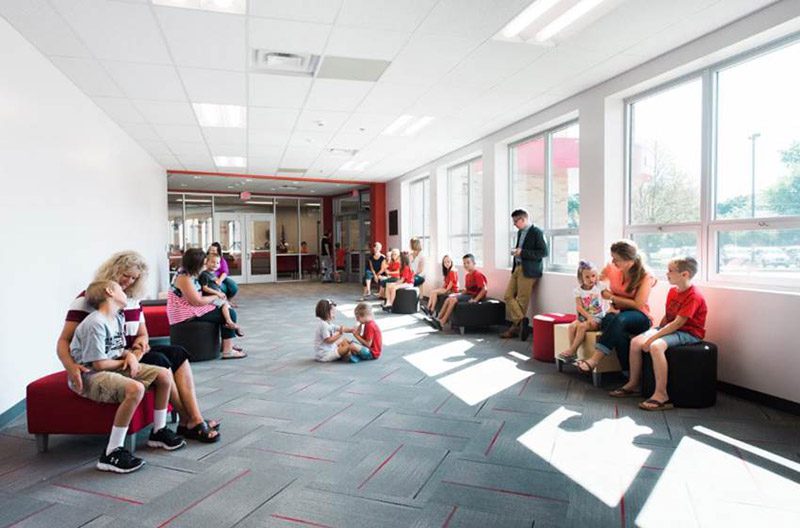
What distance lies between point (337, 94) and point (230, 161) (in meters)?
5.12

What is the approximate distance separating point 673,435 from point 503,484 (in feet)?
4.37

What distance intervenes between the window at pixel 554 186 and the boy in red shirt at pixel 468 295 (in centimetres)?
97

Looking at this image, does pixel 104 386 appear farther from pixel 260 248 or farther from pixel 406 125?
pixel 260 248

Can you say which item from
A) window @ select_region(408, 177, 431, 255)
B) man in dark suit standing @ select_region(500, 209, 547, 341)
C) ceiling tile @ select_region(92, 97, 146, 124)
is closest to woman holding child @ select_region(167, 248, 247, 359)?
ceiling tile @ select_region(92, 97, 146, 124)

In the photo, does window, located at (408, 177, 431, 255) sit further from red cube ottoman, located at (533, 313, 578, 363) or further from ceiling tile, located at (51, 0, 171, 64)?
ceiling tile, located at (51, 0, 171, 64)

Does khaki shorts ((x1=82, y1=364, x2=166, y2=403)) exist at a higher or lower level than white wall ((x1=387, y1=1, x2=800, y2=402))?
lower

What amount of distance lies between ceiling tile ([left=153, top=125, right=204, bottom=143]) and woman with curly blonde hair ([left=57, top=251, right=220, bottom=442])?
4.55 meters

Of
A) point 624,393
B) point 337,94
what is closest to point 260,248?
point 337,94

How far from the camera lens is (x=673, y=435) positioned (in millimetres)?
3092

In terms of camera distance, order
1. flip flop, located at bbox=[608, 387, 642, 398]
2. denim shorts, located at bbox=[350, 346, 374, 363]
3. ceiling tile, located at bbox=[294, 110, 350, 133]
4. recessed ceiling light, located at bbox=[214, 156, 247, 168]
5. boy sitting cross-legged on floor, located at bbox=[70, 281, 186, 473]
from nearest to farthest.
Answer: boy sitting cross-legged on floor, located at bbox=[70, 281, 186, 473], flip flop, located at bbox=[608, 387, 642, 398], denim shorts, located at bbox=[350, 346, 374, 363], ceiling tile, located at bbox=[294, 110, 350, 133], recessed ceiling light, located at bbox=[214, 156, 247, 168]

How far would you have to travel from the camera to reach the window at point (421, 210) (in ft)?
36.4

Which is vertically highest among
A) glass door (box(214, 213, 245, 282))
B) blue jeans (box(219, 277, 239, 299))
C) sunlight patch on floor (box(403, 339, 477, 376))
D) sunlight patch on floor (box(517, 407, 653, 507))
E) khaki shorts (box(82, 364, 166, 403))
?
glass door (box(214, 213, 245, 282))

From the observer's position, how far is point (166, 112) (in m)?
6.17

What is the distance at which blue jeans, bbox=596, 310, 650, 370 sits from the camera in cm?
404
